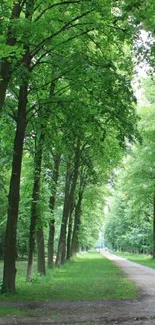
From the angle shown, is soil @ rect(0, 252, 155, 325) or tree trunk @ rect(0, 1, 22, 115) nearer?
soil @ rect(0, 252, 155, 325)

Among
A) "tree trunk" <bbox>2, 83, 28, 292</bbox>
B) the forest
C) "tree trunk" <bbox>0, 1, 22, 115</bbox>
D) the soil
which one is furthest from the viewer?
"tree trunk" <bbox>2, 83, 28, 292</bbox>

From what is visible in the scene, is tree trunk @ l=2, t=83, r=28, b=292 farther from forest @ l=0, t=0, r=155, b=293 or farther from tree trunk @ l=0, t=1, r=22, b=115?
tree trunk @ l=0, t=1, r=22, b=115

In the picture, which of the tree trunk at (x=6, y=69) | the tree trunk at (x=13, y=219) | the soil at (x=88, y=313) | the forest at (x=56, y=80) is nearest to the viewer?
the soil at (x=88, y=313)

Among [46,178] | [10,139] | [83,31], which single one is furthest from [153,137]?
[83,31]

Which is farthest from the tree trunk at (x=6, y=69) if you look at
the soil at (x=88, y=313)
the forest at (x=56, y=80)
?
the soil at (x=88, y=313)

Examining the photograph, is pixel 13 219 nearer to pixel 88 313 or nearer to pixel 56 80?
pixel 88 313

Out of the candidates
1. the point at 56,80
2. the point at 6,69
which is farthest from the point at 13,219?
the point at 56,80

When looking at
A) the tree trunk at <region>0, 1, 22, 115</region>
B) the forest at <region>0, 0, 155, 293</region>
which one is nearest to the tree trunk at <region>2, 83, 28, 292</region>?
the forest at <region>0, 0, 155, 293</region>

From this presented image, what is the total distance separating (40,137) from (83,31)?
4671 millimetres

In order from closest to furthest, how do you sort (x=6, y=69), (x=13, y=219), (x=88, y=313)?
(x=88, y=313), (x=6, y=69), (x=13, y=219)

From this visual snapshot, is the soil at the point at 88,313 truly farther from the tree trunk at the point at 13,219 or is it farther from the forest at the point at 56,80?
the forest at the point at 56,80

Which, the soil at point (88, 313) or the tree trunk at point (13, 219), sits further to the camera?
the tree trunk at point (13, 219)

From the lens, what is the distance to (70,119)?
552 inches

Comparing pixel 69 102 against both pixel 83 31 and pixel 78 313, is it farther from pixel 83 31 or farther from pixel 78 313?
pixel 78 313
